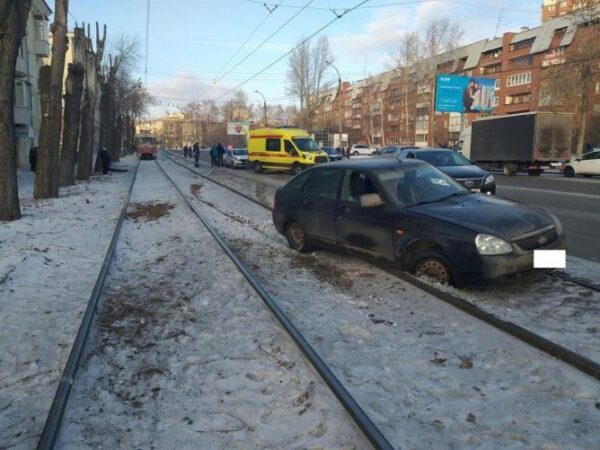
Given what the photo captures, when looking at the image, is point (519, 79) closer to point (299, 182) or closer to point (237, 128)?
point (237, 128)

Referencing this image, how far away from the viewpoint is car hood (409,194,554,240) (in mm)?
5191

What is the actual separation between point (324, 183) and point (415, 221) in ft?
6.46

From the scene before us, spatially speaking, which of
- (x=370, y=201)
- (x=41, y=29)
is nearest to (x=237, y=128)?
(x=41, y=29)

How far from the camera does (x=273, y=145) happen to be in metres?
28.5

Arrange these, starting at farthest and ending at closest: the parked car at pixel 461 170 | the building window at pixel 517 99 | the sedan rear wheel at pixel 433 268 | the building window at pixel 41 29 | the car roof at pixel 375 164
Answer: the building window at pixel 517 99 < the building window at pixel 41 29 < the parked car at pixel 461 170 < the car roof at pixel 375 164 < the sedan rear wheel at pixel 433 268

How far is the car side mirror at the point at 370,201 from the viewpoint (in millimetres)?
6117

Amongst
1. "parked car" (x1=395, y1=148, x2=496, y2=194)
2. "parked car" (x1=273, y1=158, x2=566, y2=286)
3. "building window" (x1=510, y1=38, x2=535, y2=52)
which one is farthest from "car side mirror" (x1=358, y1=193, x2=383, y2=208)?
"building window" (x1=510, y1=38, x2=535, y2=52)

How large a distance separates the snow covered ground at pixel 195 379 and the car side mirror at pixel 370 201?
1745mm

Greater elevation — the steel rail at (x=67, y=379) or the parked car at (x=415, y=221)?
the parked car at (x=415, y=221)

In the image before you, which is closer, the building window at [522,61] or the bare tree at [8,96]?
the bare tree at [8,96]

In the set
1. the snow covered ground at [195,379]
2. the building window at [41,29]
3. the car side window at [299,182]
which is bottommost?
the snow covered ground at [195,379]

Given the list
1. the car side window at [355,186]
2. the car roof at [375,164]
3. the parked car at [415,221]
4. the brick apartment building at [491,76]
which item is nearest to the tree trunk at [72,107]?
the parked car at [415,221]

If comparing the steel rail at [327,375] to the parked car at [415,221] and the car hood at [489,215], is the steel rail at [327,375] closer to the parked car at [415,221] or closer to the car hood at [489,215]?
the parked car at [415,221]

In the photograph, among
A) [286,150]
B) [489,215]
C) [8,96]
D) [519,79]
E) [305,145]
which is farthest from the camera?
[519,79]
